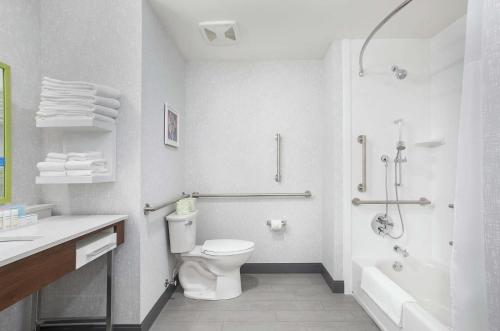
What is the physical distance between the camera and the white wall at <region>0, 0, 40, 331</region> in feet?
5.06

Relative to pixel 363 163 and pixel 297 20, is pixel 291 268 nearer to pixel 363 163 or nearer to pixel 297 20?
pixel 363 163

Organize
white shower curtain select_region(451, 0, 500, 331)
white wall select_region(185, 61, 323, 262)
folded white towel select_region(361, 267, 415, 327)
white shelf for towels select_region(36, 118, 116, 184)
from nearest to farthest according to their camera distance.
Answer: white shower curtain select_region(451, 0, 500, 331) < folded white towel select_region(361, 267, 415, 327) < white shelf for towels select_region(36, 118, 116, 184) < white wall select_region(185, 61, 323, 262)

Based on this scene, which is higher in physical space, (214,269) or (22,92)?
(22,92)

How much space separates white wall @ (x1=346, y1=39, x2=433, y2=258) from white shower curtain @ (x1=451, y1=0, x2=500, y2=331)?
1.46m

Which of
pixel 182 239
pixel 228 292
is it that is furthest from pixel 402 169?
pixel 182 239

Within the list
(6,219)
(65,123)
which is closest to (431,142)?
(65,123)

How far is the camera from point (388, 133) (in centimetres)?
240

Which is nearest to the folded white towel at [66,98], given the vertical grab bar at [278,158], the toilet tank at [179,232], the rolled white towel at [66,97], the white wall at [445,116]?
the rolled white towel at [66,97]

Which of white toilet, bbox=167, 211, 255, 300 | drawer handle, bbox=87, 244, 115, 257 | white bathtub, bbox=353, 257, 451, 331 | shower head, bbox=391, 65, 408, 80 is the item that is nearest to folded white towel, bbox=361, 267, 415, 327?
white bathtub, bbox=353, 257, 451, 331

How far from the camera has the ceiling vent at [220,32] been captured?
213cm

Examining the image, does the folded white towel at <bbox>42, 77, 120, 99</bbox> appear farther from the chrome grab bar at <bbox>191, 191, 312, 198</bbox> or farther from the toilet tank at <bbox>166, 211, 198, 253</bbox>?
the chrome grab bar at <bbox>191, 191, 312, 198</bbox>

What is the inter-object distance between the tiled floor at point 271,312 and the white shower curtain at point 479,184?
113cm

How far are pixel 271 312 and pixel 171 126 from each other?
1.68m

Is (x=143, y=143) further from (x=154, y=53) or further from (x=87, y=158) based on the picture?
(x=154, y=53)
